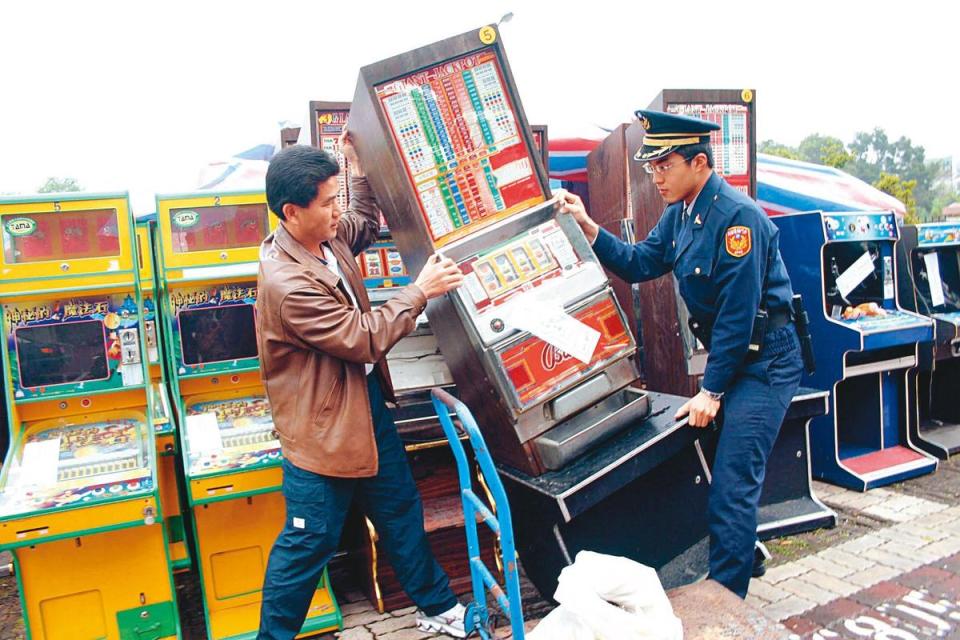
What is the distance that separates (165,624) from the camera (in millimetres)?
2994

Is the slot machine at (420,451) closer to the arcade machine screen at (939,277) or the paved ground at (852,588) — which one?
the paved ground at (852,588)

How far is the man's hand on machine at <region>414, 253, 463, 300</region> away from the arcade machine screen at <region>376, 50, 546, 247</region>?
0.16 m

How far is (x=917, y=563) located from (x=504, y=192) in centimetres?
275

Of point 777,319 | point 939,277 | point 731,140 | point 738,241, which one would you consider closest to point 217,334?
point 738,241

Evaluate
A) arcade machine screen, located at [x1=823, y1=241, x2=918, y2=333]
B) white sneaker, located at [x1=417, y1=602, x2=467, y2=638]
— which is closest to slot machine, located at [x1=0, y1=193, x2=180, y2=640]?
white sneaker, located at [x1=417, y1=602, x2=467, y2=638]

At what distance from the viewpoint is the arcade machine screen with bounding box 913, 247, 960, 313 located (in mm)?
5371

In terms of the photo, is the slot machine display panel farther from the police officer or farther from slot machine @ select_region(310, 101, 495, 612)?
the police officer

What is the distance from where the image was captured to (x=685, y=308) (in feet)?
13.2

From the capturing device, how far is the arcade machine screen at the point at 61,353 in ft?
9.54

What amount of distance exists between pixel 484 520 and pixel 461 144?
1.42 meters

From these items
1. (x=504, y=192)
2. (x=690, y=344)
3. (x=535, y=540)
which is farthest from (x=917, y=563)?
(x=504, y=192)

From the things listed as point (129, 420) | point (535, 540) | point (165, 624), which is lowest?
point (165, 624)

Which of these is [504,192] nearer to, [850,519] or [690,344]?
[690,344]

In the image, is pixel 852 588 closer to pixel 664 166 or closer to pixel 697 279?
pixel 697 279
